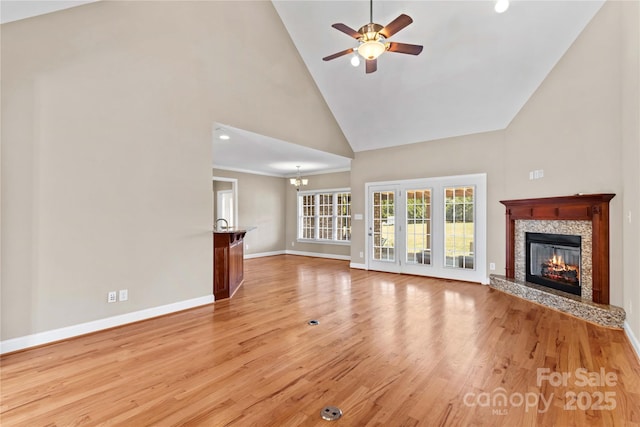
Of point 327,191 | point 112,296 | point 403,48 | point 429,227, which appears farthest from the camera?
point 327,191

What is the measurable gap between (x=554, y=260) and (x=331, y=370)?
399 cm

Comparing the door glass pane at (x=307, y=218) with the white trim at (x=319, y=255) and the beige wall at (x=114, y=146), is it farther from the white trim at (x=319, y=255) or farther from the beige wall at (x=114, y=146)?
the beige wall at (x=114, y=146)

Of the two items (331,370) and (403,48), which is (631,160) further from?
(331,370)

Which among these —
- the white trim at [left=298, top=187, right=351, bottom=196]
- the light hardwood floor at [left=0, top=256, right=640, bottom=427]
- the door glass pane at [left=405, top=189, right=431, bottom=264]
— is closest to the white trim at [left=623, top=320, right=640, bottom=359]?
the light hardwood floor at [left=0, top=256, right=640, bottom=427]

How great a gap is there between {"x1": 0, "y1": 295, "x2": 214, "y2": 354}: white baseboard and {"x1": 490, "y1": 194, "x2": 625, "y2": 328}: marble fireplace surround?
4.90 metres

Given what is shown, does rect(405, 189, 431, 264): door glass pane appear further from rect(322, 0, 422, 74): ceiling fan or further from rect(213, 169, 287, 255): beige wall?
rect(213, 169, 287, 255): beige wall

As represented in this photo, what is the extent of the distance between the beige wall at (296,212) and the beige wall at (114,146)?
4.50 meters

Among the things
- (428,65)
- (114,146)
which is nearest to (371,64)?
(428,65)

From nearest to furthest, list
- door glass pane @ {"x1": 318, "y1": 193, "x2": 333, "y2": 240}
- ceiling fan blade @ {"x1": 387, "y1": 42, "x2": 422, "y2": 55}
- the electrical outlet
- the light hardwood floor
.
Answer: the light hardwood floor < ceiling fan blade @ {"x1": 387, "y1": 42, "x2": 422, "y2": 55} < the electrical outlet < door glass pane @ {"x1": 318, "y1": 193, "x2": 333, "y2": 240}

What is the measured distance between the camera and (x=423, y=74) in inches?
196

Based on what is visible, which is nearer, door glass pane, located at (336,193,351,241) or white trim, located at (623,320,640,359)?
white trim, located at (623,320,640,359)

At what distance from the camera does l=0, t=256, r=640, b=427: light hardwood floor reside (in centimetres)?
197

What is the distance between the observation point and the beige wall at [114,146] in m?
2.92

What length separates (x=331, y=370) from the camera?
99.3 inches
